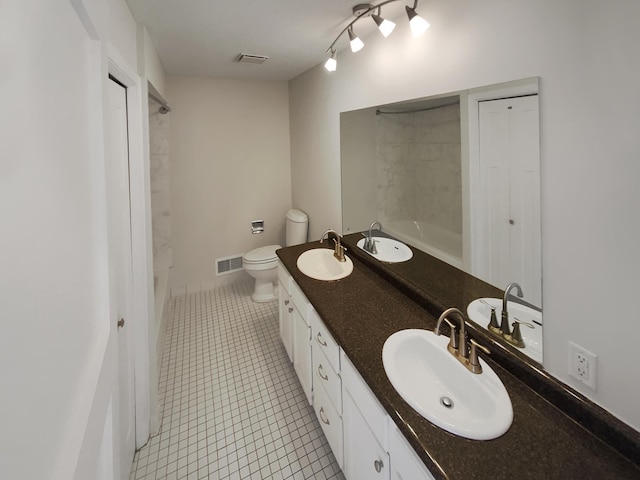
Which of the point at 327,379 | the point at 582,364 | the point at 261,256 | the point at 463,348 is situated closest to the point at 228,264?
the point at 261,256

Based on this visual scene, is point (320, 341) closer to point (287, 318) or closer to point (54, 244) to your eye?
point (287, 318)

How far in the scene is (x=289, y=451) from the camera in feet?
5.52

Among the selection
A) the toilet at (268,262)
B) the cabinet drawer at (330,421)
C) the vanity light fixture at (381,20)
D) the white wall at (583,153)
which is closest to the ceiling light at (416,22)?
the vanity light fixture at (381,20)

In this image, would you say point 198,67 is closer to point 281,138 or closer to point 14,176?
point 281,138

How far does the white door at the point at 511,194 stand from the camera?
107cm

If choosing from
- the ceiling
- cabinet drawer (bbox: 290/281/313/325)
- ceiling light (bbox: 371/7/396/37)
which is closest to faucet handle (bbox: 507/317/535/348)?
cabinet drawer (bbox: 290/281/313/325)

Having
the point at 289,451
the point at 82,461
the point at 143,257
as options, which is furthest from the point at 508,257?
the point at 143,257

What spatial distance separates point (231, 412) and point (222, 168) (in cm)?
248

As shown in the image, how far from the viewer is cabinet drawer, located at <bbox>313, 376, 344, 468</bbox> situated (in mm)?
1432

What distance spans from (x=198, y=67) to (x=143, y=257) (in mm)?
1998

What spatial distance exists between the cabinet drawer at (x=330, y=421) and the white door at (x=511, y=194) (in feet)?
3.13

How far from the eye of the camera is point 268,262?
320 cm

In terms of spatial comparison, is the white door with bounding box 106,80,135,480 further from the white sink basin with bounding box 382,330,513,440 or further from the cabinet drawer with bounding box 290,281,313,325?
the white sink basin with bounding box 382,330,513,440

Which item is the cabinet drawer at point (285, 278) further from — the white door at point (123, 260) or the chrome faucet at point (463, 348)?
the chrome faucet at point (463, 348)
